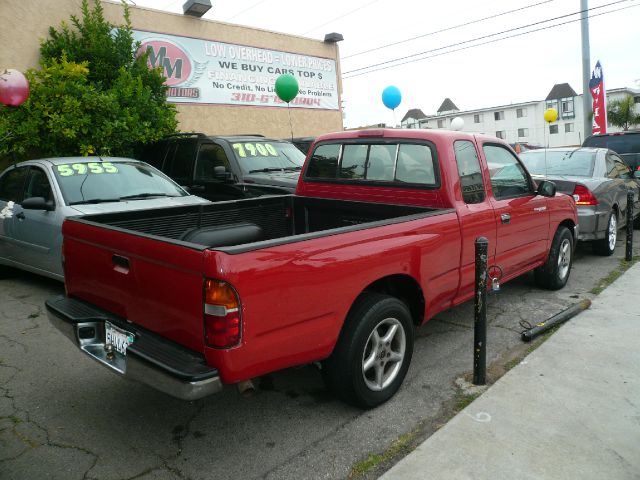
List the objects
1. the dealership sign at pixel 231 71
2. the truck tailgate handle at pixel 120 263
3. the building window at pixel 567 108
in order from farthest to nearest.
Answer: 1. the building window at pixel 567 108
2. the dealership sign at pixel 231 71
3. the truck tailgate handle at pixel 120 263

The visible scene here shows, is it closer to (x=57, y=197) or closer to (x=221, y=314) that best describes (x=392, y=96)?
(x=57, y=197)

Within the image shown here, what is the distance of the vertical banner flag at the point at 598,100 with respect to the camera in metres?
17.4

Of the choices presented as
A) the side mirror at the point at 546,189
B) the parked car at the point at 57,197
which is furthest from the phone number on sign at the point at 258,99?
the side mirror at the point at 546,189

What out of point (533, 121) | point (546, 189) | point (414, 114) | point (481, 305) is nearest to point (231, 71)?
point (546, 189)

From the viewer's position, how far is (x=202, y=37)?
1313cm

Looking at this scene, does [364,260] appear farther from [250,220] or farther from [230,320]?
[250,220]

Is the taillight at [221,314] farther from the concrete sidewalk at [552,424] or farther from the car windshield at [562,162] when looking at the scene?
the car windshield at [562,162]

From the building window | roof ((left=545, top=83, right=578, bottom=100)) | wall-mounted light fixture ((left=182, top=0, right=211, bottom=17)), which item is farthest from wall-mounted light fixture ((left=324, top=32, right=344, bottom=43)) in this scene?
roof ((left=545, top=83, right=578, bottom=100))

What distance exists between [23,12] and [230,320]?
A: 10.5 m

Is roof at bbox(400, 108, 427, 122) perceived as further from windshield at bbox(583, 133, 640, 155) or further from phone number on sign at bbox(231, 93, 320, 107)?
windshield at bbox(583, 133, 640, 155)

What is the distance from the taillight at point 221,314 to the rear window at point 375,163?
2.26 metres

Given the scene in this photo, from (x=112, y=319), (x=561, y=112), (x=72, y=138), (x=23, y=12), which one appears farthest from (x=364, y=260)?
(x=561, y=112)

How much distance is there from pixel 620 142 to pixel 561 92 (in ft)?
211

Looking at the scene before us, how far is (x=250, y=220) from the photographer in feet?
14.5
